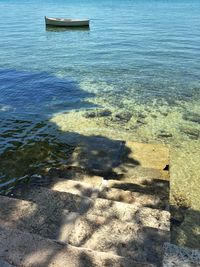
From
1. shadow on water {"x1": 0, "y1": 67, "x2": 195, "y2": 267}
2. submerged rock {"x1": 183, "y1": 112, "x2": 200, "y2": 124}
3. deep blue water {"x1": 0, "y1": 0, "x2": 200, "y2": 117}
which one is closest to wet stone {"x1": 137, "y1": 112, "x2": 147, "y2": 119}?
submerged rock {"x1": 183, "y1": 112, "x2": 200, "y2": 124}

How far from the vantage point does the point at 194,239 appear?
19.2 feet

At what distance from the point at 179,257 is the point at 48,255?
1.52m

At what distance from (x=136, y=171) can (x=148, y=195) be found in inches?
56.6

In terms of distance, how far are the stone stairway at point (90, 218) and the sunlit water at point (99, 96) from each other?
1.56 metres

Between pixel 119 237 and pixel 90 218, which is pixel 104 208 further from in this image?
pixel 119 237

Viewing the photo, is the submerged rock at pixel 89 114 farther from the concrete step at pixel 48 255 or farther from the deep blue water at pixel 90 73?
the concrete step at pixel 48 255

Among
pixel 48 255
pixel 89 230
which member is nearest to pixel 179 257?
pixel 89 230

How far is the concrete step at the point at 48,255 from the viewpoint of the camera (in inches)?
133

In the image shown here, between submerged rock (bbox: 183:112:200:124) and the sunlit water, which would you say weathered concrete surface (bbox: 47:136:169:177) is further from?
submerged rock (bbox: 183:112:200:124)

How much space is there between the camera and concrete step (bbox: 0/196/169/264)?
4098mm

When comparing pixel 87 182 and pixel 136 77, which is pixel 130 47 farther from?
pixel 87 182

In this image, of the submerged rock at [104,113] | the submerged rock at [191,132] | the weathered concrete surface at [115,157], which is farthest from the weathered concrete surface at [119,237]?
the submerged rock at [104,113]

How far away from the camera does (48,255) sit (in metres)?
3.47

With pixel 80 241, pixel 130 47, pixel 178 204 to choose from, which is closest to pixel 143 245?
pixel 80 241
